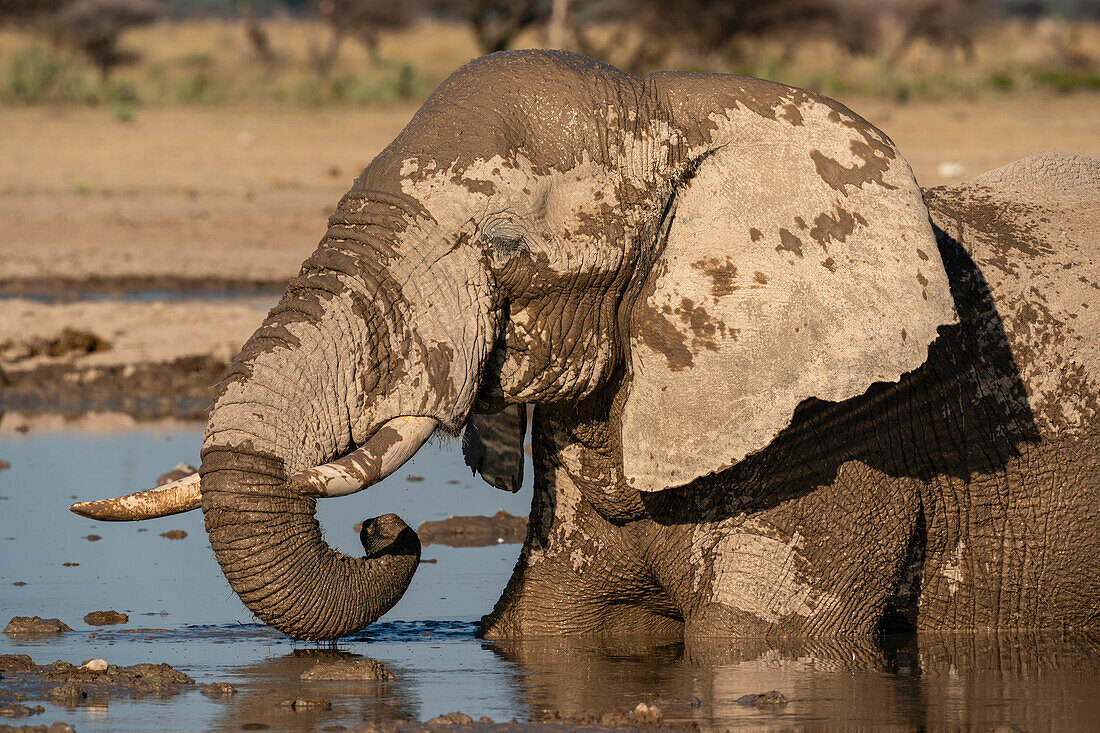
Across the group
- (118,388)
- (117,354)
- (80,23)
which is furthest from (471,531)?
(80,23)

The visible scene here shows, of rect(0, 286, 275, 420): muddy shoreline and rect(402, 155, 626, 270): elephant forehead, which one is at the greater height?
rect(0, 286, 275, 420): muddy shoreline

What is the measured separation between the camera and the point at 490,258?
455 cm

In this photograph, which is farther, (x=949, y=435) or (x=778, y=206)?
(x=949, y=435)

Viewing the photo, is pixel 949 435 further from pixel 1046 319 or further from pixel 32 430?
pixel 32 430

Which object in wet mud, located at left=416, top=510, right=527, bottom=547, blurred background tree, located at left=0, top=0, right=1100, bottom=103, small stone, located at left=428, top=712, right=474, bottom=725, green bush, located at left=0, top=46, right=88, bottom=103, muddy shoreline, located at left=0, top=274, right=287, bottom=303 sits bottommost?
small stone, located at left=428, top=712, right=474, bottom=725

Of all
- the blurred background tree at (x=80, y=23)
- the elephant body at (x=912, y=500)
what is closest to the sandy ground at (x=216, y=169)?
the elephant body at (x=912, y=500)

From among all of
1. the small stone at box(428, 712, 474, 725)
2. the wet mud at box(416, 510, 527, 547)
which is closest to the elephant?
the small stone at box(428, 712, 474, 725)

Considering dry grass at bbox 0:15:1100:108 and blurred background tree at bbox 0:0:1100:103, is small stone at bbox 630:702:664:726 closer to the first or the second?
dry grass at bbox 0:15:1100:108

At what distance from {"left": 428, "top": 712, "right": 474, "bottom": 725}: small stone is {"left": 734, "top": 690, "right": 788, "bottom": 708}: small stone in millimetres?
739

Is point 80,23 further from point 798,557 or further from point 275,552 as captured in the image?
point 275,552

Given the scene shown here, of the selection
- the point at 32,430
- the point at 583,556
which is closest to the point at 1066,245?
the point at 583,556

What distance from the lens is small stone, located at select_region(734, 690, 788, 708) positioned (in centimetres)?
468

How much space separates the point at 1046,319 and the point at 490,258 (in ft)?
5.87

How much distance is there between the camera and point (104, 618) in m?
5.82
